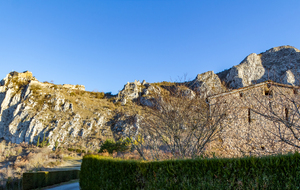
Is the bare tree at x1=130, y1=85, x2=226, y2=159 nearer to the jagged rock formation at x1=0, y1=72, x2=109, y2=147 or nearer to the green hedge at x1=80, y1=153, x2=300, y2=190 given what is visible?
the green hedge at x1=80, y1=153, x2=300, y2=190

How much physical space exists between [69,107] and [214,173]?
141ft

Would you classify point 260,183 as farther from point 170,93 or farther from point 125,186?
point 170,93

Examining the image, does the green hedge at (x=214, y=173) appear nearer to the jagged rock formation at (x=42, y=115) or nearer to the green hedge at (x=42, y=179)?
the green hedge at (x=42, y=179)

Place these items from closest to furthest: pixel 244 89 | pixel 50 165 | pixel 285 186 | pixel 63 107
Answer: pixel 285 186, pixel 244 89, pixel 50 165, pixel 63 107

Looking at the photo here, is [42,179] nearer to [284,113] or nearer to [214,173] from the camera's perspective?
[214,173]

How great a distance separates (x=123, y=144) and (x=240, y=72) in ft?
115

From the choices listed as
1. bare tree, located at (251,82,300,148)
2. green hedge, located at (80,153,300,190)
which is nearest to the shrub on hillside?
bare tree, located at (251,82,300,148)

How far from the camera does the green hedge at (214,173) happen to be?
2.91 meters

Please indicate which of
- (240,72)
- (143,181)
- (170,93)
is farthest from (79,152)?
(240,72)

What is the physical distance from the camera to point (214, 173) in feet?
11.5

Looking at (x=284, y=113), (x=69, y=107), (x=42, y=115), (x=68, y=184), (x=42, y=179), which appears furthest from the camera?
(x=69, y=107)

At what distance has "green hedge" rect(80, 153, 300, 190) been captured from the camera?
2912 millimetres

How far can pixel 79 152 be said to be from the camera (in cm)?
3111

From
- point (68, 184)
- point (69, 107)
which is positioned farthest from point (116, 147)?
point (69, 107)
